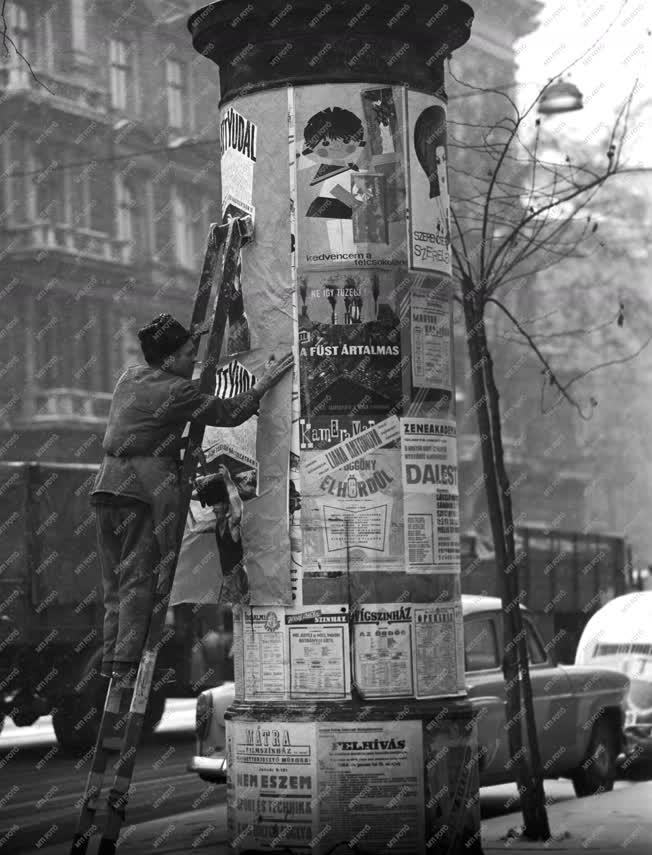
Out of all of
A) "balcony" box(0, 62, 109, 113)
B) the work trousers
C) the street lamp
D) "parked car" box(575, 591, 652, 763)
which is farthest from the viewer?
A: "balcony" box(0, 62, 109, 113)

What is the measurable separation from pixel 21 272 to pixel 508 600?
1230 inches

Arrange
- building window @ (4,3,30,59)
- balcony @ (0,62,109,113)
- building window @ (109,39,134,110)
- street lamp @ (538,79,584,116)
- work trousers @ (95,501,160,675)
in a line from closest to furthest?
work trousers @ (95,501,160,675)
street lamp @ (538,79,584,116)
building window @ (4,3,30,59)
balcony @ (0,62,109,113)
building window @ (109,39,134,110)

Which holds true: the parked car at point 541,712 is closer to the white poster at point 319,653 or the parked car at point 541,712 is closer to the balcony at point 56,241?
the white poster at point 319,653

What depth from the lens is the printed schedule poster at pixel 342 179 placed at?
7613 mm

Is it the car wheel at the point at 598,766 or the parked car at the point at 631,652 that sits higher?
the parked car at the point at 631,652

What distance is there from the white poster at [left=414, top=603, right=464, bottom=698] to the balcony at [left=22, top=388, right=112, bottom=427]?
3193 centimetres

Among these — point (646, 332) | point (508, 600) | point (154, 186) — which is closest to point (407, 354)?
point (508, 600)

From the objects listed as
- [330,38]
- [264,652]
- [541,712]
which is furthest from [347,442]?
[541,712]

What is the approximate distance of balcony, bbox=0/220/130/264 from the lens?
130 ft

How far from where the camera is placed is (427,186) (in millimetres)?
7789

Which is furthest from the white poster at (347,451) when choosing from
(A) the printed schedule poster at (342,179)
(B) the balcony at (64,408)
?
(B) the balcony at (64,408)

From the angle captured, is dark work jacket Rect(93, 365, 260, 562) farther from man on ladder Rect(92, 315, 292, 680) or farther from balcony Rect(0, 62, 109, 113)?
balcony Rect(0, 62, 109, 113)

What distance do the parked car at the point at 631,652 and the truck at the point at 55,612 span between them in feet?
12.6

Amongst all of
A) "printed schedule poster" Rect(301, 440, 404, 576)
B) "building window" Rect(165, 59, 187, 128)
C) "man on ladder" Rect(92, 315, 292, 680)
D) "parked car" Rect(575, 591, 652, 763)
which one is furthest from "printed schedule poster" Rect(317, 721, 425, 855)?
"building window" Rect(165, 59, 187, 128)
